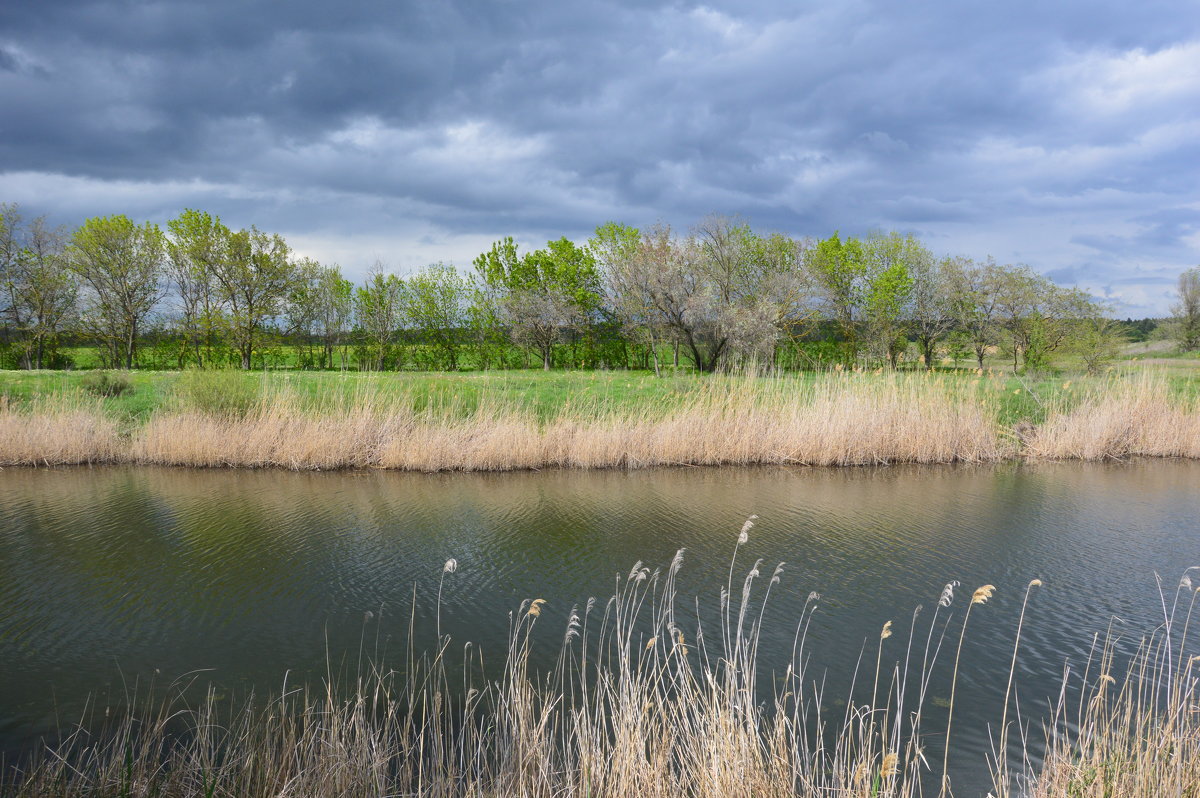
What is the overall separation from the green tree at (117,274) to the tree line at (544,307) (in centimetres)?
7

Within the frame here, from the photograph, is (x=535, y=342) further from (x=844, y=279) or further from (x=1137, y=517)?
(x=1137, y=517)

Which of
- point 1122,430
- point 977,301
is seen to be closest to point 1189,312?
point 977,301

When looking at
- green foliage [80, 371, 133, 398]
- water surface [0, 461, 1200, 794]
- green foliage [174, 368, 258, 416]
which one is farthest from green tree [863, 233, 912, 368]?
green foliage [80, 371, 133, 398]

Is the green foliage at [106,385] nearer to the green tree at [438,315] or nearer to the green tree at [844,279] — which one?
the green tree at [438,315]

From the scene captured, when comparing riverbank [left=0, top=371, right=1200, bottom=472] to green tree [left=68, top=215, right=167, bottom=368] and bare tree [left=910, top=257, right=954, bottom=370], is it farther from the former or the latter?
bare tree [left=910, top=257, right=954, bottom=370]

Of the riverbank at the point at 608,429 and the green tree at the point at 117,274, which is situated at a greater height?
the green tree at the point at 117,274

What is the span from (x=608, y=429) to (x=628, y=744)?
9526mm

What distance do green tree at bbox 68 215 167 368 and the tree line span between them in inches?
2.6

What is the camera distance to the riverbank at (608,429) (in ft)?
39.7

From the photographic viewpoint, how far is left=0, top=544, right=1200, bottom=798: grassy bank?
2.86 metres

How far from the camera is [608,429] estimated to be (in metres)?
12.4

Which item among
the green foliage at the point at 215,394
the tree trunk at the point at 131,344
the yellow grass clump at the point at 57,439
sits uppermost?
the tree trunk at the point at 131,344

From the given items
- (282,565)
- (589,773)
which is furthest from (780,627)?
(282,565)

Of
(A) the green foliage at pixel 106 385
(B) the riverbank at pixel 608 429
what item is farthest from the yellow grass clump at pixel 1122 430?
(A) the green foliage at pixel 106 385
